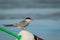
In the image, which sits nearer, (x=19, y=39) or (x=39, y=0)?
(x=19, y=39)

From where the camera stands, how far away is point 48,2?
24.1 feet

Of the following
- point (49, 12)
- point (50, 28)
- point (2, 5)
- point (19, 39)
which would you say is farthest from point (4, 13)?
point (19, 39)

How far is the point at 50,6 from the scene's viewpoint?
7.44 m

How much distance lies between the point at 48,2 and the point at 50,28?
2.23 m

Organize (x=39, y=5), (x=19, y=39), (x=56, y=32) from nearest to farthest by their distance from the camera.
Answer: (x=19, y=39)
(x=56, y=32)
(x=39, y=5)

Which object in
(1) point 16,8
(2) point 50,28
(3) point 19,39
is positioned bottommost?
(1) point 16,8

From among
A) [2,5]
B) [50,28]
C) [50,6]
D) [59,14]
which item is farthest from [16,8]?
[50,28]

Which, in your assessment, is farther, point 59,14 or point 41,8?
point 41,8

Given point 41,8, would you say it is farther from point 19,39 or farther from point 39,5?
point 19,39

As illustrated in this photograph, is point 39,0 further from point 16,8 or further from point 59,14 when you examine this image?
point 59,14

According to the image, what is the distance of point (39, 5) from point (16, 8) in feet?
2.09

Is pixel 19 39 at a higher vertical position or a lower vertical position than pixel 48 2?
higher

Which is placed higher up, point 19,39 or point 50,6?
point 19,39

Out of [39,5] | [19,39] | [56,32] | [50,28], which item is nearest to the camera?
[19,39]
